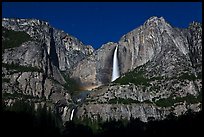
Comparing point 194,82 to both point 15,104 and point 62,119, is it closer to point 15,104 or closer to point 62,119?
point 62,119

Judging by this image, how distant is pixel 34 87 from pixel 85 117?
3778cm

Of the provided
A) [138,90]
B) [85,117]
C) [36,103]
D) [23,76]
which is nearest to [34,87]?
[23,76]

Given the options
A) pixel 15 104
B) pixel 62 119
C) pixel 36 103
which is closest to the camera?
pixel 15 104

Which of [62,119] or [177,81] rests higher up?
[177,81]

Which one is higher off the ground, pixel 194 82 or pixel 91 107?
pixel 194 82

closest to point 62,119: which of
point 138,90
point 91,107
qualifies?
point 91,107

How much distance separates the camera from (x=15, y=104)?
159m

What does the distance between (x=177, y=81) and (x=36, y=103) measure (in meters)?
75.4

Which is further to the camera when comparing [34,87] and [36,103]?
[34,87]

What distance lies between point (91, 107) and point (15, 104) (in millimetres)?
41165

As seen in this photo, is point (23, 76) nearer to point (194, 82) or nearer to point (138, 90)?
point (138, 90)

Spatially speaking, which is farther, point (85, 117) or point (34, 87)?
point (34, 87)

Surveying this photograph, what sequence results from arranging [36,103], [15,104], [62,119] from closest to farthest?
[15,104] < [36,103] < [62,119]

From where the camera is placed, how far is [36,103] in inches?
6860
